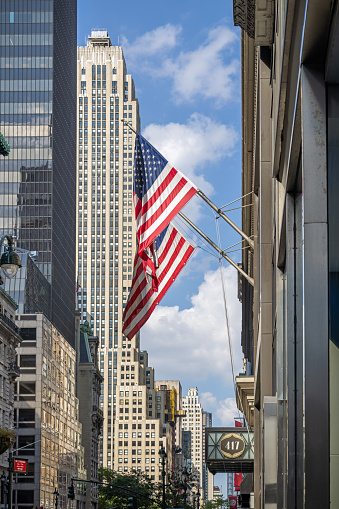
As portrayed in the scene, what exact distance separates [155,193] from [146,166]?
→ 103cm

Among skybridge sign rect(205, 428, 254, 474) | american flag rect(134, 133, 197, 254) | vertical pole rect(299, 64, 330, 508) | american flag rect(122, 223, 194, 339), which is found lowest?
skybridge sign rect(205, 428, 254, 474)

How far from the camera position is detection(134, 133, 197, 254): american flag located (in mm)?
20516

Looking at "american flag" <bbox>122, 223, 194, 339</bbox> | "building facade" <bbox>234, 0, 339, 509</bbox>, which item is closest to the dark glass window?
"american flag" <bbox>122, 223, 194, 339</bbox>

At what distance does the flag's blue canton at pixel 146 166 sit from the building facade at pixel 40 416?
99146mm

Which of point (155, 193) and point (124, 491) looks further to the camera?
point (124, 491)

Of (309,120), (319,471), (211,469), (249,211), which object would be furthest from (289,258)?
(211,469)

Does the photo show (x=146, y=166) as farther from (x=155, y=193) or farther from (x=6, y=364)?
(x=6, y=364)

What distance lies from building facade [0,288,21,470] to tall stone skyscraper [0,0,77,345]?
4796cm

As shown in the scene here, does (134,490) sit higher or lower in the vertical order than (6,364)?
lower

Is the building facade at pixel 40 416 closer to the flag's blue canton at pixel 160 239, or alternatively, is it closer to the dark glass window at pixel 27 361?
the dark glass window at pixel 27 361

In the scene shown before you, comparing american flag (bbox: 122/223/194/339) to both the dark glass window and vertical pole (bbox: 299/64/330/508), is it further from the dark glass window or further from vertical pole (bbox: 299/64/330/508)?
the dark glass window

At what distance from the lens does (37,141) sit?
5910 inches

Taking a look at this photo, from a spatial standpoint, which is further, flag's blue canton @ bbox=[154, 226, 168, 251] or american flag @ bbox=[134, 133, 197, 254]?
flag's blue canton @ bbox=[154, 226, 168, 251]

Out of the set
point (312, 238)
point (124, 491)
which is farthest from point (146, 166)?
point (124, 491)
